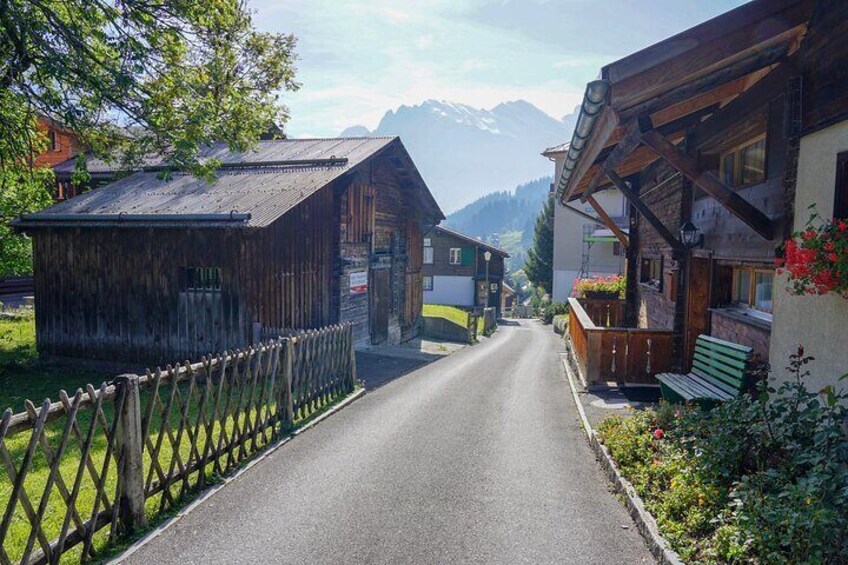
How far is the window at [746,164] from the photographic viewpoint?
7.31 metres

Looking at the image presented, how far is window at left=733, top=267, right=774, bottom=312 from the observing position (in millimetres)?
7176

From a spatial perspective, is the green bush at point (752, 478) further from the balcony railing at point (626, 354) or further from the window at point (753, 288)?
the balcony railing at point (626, 354)

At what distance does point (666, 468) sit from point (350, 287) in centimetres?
1185

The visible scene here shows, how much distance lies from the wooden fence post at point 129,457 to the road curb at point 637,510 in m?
4.35

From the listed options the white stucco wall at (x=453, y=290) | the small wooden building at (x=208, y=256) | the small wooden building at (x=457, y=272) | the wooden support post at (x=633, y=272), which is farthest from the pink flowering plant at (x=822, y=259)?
the white stucco wall at (x=453, y=290)

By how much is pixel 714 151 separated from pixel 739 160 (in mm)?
790

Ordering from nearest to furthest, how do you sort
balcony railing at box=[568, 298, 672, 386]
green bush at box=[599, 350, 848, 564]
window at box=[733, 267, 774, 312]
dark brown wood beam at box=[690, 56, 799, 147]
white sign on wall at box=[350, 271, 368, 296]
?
green bush at box=[599, 350, 848, 564], dark brown wood beam at box=[690, 56, 799, 147], window at box=[733, 267, 774, 312], balcony railing at box=[568, 298, 672, 386], white sign on wall at box=[350, 271, 368, 296]

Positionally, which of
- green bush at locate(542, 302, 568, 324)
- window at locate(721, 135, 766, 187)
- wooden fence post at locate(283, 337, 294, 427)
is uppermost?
window at locate(721, 135, 766, 187)

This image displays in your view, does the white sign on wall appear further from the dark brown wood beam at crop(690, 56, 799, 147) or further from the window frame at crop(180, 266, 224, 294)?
the dark brown wood beam at crop(690, 56, 799, 147)

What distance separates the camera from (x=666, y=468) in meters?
5.22

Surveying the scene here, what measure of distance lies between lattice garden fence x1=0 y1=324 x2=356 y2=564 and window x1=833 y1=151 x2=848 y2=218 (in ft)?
20.9

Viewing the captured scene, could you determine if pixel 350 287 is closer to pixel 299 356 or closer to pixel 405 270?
pixel 405 270

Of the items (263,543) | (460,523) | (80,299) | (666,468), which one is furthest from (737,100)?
(80,299)

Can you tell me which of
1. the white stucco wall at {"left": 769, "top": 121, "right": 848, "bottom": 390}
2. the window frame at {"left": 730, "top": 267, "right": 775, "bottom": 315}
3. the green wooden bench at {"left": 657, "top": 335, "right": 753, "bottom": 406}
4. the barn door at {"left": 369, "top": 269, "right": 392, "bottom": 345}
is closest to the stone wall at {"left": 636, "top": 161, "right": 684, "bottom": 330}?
the window frame at {"left": 730, "top": 267, "right": 775, "bottom": 315}
